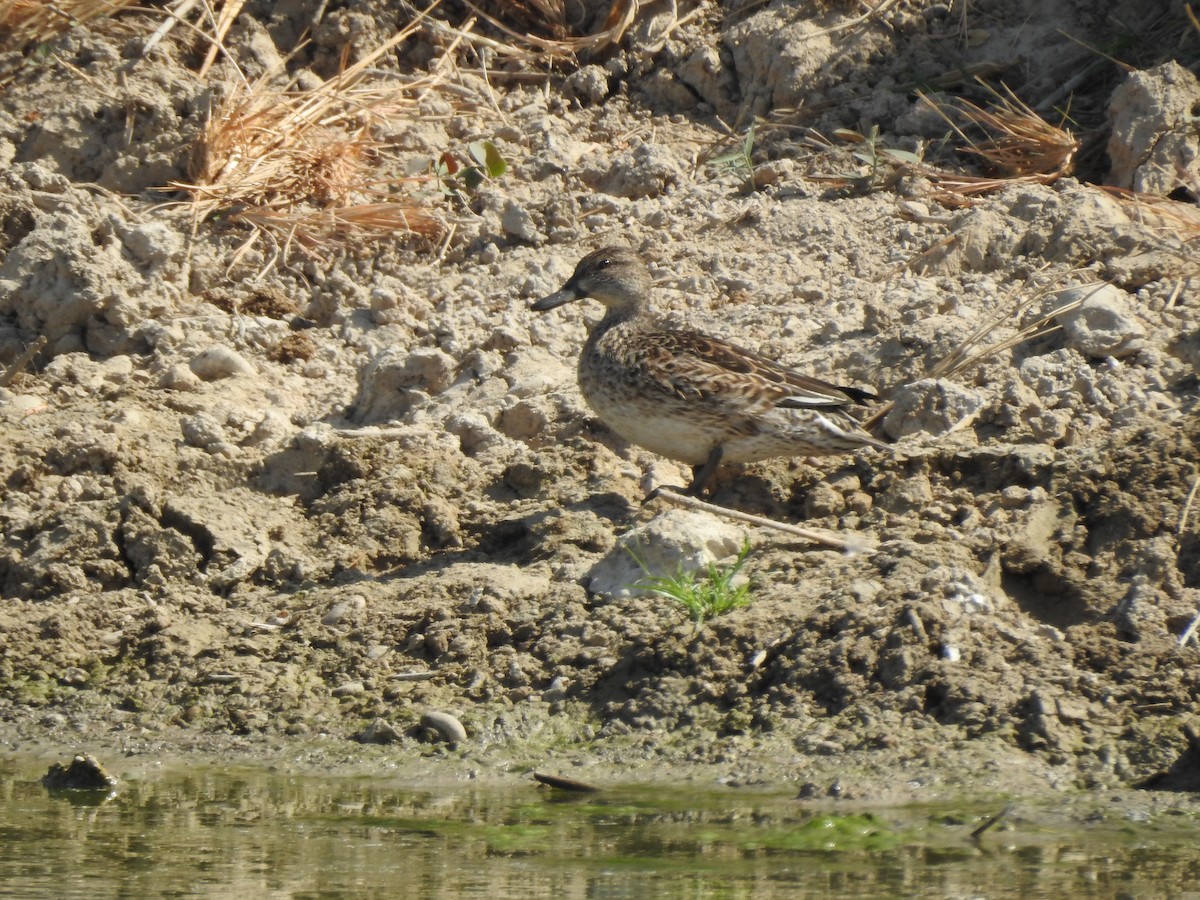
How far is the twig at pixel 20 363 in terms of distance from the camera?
743cm

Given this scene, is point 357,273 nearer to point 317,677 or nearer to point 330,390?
point 330,390

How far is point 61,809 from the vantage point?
5.30 m

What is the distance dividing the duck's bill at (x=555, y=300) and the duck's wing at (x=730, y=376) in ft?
2.28

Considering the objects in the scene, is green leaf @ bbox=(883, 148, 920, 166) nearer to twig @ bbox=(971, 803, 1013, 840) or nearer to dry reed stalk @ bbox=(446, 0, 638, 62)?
dry reed stalk @ bbox=(446, 0, 638, 62)

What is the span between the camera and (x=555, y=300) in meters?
7.98

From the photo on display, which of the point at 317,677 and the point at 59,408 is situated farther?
the point at 59,408

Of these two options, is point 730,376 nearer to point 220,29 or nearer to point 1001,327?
point 1001,327

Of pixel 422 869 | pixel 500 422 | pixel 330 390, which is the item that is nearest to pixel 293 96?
pixel 330 390

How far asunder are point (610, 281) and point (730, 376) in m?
0.97

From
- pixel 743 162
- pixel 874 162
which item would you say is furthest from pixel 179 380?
pixel 874 162

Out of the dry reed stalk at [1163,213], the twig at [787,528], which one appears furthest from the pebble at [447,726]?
the dry reed stalk at [1163,213]

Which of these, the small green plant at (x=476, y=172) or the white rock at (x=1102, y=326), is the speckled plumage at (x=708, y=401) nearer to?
the white rock at (x=1102, y=326)

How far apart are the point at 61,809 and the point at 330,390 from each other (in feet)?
9.55

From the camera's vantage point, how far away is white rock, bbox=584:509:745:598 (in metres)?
6.16
